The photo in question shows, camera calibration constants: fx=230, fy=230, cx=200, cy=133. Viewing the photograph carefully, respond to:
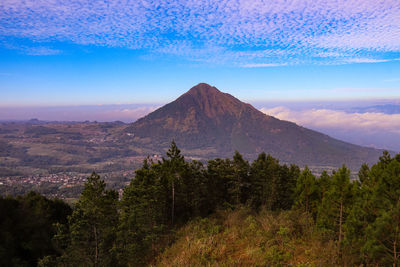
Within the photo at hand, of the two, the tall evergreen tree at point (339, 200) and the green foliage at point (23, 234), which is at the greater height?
the tall evergreen tree at point (339, 200)

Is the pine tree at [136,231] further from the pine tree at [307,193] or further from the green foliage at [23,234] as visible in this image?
the pine tree at [307,193]

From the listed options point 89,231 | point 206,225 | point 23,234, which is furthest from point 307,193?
point 23,234

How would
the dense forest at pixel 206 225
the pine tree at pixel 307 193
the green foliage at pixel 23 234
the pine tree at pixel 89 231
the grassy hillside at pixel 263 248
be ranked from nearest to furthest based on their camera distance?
the grassy hillside at pixel 263 248 < the dense forest at pixel 206 225 < the pine tree at pixel 89 231 < the green foliage at pixel 23 234 < the pine tree at pixel 307 193

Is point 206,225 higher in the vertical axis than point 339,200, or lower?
lower

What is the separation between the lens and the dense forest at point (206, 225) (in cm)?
943

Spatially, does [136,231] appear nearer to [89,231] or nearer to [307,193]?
[89,231]

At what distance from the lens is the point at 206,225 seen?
16.9 meters

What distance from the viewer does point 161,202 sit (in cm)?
2197

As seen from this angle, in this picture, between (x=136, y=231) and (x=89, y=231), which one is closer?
(x=89, y=231)

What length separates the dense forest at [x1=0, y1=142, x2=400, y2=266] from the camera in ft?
30.9

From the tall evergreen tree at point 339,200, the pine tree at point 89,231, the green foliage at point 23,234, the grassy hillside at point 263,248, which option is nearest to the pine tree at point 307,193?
the tall evergreen tree at point 339,200

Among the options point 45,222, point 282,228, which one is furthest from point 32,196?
point 282,228

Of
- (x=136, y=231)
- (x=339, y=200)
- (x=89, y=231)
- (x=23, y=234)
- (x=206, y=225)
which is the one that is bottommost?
(x=23, y=234)

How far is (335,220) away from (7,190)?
6692 inches
